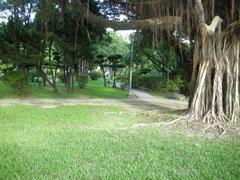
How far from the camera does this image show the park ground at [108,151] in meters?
3.81

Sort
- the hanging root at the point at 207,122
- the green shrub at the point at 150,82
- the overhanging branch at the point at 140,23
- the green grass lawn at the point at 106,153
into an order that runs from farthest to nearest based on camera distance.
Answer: the green shrub at the point at 150,82
the overhanging branch at the point at 140,23
the hanging root at the point at 207,122
the green grass lawn at the point at 106,153

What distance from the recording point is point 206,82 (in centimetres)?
768

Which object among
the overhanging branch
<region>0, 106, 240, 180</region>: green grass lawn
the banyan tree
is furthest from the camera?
the overhanging branch

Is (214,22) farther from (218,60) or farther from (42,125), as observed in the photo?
(42,125)

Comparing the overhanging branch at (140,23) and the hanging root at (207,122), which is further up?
the overhanging branch at (140,23)

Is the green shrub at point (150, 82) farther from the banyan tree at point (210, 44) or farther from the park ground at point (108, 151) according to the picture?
the park ground at point (108, 151)

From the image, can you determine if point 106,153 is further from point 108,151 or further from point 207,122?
point 207,122

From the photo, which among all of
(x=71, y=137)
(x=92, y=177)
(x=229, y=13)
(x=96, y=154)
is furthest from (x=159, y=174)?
(x=229, y=13)

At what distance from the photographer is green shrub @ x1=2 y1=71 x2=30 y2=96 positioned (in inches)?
486

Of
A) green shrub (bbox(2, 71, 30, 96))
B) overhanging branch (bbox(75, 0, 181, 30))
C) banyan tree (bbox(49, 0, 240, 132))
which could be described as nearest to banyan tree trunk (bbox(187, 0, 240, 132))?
banyan tree (bbox(49, 0, 240, 132))

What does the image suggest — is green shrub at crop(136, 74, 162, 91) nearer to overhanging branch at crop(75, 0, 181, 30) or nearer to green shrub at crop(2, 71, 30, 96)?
green shrub at crop(2, 71, 30, 96)

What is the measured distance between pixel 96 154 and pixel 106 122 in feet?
9.47

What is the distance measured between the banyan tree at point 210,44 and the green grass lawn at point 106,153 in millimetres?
1595

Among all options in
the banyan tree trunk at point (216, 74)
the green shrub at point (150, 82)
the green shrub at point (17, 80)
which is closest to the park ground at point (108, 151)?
the banyan tree trunk at point (216, 74)
